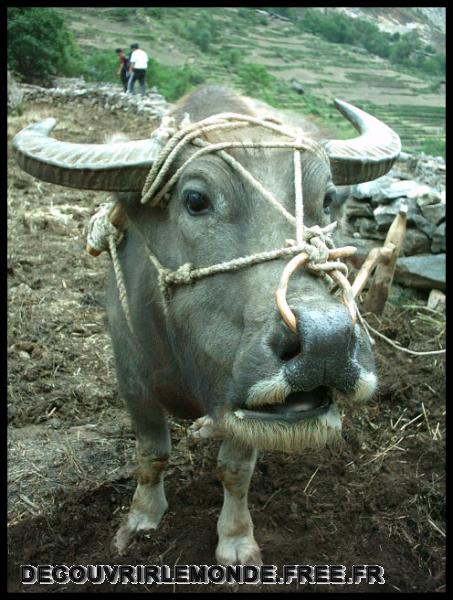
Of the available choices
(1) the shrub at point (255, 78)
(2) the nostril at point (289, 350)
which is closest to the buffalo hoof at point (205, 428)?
(2) the nostril at point (289, 350)

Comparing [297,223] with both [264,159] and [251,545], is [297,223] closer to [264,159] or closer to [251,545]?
[264,159]

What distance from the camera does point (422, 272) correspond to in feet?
20.6

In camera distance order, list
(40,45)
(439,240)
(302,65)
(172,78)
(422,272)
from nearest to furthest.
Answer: (422,272), (439,240), (302,65), (172,78), (40,45)

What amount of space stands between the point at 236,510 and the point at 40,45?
722 inches

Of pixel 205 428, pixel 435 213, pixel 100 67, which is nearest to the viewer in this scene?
pixel 205 428

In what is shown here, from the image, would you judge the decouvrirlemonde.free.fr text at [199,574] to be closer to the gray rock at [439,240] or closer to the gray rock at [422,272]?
the gray rock at [422,272]

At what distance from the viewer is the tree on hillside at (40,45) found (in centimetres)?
1573

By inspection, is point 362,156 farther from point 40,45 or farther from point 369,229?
point 40,45

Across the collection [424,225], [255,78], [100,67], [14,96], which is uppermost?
[255,78]

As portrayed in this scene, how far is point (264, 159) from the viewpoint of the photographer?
246 cm

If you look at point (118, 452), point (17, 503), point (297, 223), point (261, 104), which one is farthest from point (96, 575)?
point (261, 104)

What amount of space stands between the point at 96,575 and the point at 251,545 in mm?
791

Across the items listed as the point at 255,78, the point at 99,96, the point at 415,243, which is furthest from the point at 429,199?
the point at 99,96

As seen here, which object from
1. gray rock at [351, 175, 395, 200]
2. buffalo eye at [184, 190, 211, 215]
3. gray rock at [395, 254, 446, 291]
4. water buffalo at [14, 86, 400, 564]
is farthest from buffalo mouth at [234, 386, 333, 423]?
gray rock at [351, 175, 395, 200]
